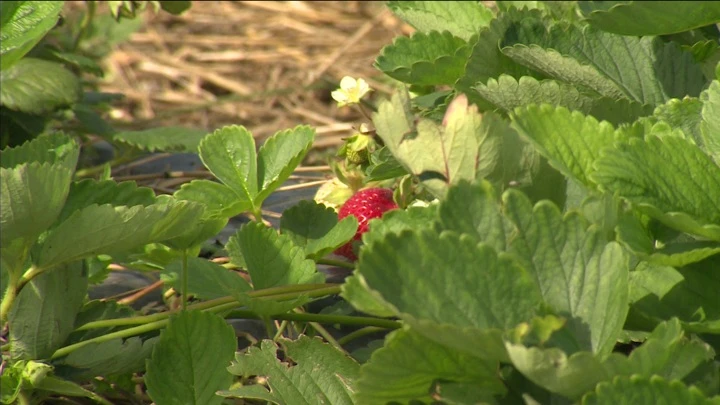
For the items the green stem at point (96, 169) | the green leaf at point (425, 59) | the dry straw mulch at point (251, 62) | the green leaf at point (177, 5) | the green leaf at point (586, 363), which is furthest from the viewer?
the dry straw mulch at point (251, 62)

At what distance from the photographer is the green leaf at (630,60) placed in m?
1.05

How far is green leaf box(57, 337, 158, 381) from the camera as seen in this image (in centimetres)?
100

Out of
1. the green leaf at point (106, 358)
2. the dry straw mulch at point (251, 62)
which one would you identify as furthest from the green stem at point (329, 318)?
the dry straw mulch at point (251, 62)

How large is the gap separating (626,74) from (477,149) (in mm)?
330

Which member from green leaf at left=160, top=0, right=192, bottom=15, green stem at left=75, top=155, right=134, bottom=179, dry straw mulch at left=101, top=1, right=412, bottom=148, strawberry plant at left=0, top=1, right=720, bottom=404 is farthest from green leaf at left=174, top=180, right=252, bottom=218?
dry straw mulch at left=101, top=1, right=412, bottom=148

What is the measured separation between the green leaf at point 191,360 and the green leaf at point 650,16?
0.45 m

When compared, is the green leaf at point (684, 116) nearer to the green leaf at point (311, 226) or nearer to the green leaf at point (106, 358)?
the green leaf at point (311, 226)

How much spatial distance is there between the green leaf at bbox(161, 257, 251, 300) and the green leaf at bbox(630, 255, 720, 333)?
17.3 inches

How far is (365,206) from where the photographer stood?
1216mm

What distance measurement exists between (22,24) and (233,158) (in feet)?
1.40

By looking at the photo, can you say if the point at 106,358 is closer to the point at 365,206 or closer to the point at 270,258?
the point at 270,258

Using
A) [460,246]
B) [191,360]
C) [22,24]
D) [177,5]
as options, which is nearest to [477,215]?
[460,246]

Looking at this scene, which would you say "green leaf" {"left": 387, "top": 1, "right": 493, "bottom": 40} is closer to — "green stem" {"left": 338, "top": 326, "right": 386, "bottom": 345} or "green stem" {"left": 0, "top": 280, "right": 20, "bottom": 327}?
"green stem" {"left": 338, "top": 326, "right": 386, "bottom": 345}

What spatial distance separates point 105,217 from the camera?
2.92 feet
